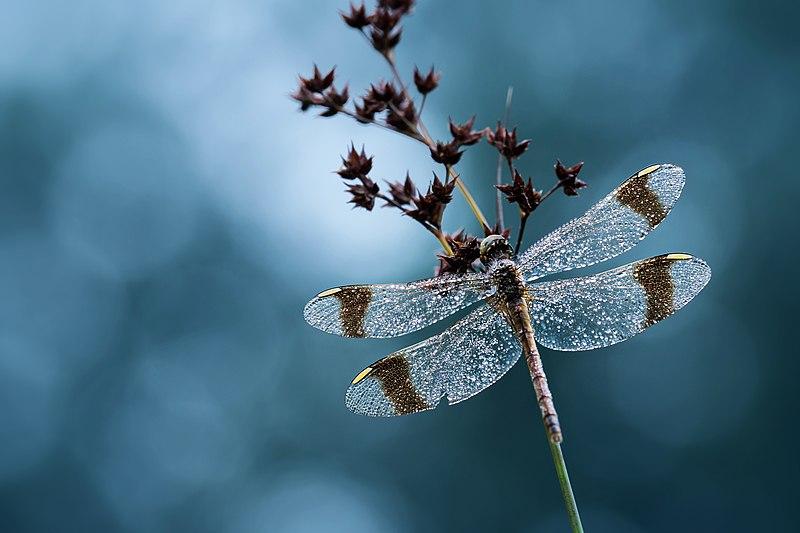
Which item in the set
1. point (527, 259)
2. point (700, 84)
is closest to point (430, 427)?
point (700, 84)

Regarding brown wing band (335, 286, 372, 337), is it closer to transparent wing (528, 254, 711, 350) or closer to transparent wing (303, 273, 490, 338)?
transparent wing (303, 273, 490, 338)

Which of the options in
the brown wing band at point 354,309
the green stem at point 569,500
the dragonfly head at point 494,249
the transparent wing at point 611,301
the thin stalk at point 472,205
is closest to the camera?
the green stem at point 569,500

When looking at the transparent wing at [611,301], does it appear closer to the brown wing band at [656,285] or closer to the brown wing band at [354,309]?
the brown wing band at [656,285]

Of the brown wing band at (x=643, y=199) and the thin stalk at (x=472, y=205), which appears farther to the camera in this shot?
the brown wing band at (x=643, y=199)

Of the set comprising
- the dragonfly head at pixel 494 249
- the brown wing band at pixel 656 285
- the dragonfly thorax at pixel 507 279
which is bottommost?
the brown wing band at pixel 656 285

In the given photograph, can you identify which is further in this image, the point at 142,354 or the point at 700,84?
the point at 142,354

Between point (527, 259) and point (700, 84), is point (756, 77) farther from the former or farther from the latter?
point (527, 259)

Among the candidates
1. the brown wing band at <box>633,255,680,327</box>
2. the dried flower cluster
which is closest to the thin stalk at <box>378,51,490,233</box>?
the dried flower cluster

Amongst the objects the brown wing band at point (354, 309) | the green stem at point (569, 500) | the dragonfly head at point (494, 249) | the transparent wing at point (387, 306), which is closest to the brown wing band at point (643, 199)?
the dragonfly head at point (494, 249)
